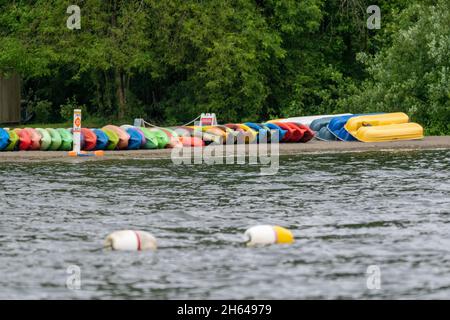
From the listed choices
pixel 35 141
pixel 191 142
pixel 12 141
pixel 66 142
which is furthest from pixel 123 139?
pixel 12 141

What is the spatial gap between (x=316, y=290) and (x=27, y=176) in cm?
1512

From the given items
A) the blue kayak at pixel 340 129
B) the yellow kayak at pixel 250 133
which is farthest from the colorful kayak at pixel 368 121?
the yellow kayak at pixel 250 133

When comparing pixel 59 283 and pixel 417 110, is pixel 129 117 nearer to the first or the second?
pixel 417 110

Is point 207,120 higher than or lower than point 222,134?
higher

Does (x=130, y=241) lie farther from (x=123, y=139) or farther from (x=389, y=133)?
(x=389, y=133)

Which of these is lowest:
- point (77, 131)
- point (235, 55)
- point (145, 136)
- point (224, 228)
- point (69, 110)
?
point (224, 228)

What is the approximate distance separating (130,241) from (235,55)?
29951 millimetres

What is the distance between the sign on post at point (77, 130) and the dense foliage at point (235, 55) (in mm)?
13279

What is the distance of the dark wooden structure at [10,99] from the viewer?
50969 mm

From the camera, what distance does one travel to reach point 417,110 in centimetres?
4334

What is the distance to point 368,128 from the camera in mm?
38469

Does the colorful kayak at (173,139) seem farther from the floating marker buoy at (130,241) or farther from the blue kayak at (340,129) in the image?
the floating marker buoy at (130,241)

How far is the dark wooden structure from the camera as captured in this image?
5097 cm

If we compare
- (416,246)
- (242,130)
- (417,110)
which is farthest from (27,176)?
(417,110)
